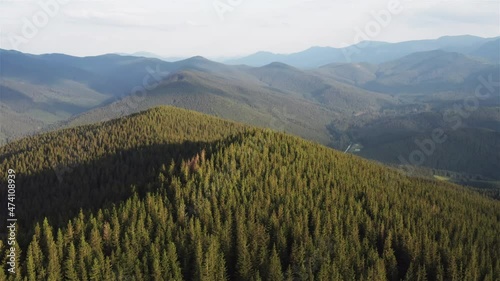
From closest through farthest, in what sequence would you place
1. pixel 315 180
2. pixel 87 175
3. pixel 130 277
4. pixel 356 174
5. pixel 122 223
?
pixel 130 277 → pixel 122 223 → pixel 315 180 → pixel 356 174 → pixel 87 175

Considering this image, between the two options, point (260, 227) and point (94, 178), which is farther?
point (94, 178)

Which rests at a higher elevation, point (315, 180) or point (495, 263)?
point (315, 180)

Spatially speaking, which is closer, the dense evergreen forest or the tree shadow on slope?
the dense evergreen forest

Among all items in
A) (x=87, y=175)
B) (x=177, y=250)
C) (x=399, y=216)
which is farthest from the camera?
(x=87, y=175)

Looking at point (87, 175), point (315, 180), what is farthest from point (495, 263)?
point (87, 175)

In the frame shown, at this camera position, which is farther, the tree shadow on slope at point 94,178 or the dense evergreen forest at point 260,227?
the tree shadow on slope at point 94,178

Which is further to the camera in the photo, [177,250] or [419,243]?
[419,243]

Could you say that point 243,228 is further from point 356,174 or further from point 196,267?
point 356,174

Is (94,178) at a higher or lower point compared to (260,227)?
lower
